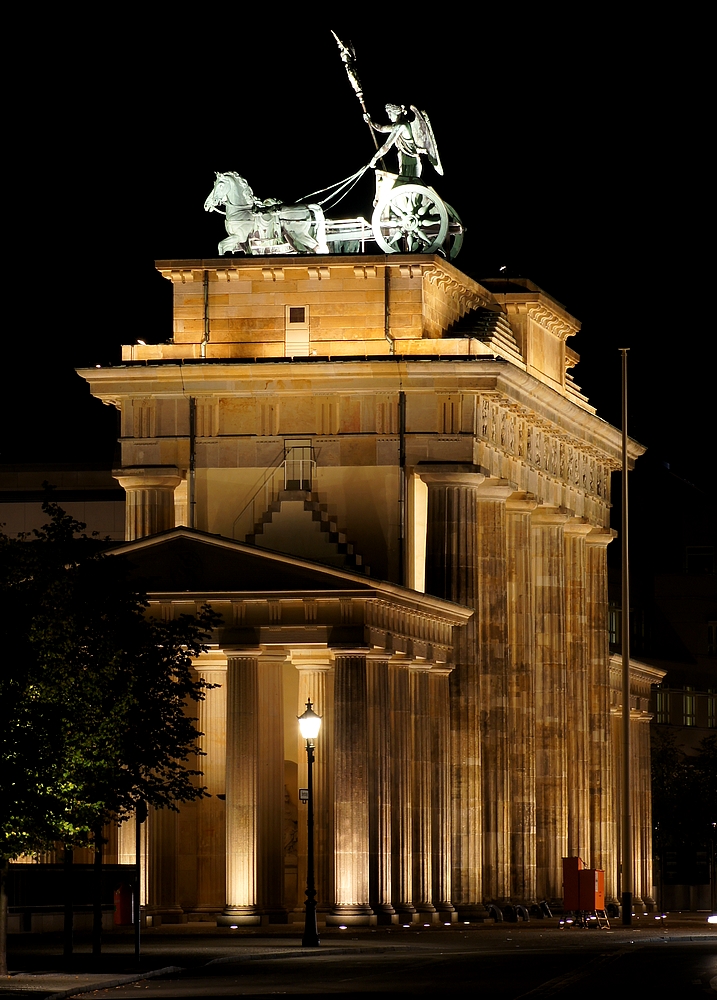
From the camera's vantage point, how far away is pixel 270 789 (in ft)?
248

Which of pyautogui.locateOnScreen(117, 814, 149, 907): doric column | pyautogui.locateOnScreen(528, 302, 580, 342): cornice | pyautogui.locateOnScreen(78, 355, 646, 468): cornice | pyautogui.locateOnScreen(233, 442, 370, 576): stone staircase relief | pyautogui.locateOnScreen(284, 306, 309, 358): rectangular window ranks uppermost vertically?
pyautogui.locateOnScreen(528, 302, 580, 342): cornice

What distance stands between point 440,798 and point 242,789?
33.5 feet

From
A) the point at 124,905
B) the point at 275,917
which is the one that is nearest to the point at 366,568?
the point at 275,917

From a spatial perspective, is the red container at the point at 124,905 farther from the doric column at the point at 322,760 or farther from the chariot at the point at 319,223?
the chariot at the point at 319,223

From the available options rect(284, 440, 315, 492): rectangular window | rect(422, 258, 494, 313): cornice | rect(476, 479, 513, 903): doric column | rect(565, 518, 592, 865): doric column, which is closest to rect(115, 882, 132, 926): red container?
rect(284, 440, 315, 492): rectangular window

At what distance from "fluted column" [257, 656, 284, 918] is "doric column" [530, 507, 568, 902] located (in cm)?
2218

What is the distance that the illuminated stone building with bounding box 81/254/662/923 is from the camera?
7481cm

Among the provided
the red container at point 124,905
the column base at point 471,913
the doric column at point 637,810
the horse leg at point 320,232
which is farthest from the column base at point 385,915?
the doric column at point 637,810

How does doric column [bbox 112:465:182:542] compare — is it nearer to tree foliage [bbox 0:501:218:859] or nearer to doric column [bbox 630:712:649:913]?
tree foliage [bbox 0:501:218:859]

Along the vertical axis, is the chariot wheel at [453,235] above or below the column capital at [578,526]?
above

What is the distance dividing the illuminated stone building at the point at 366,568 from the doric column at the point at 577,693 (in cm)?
23

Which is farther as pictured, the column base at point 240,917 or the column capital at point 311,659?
the column capital at point 311,659

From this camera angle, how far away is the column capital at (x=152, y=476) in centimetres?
8819

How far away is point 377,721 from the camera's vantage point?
250 feet
